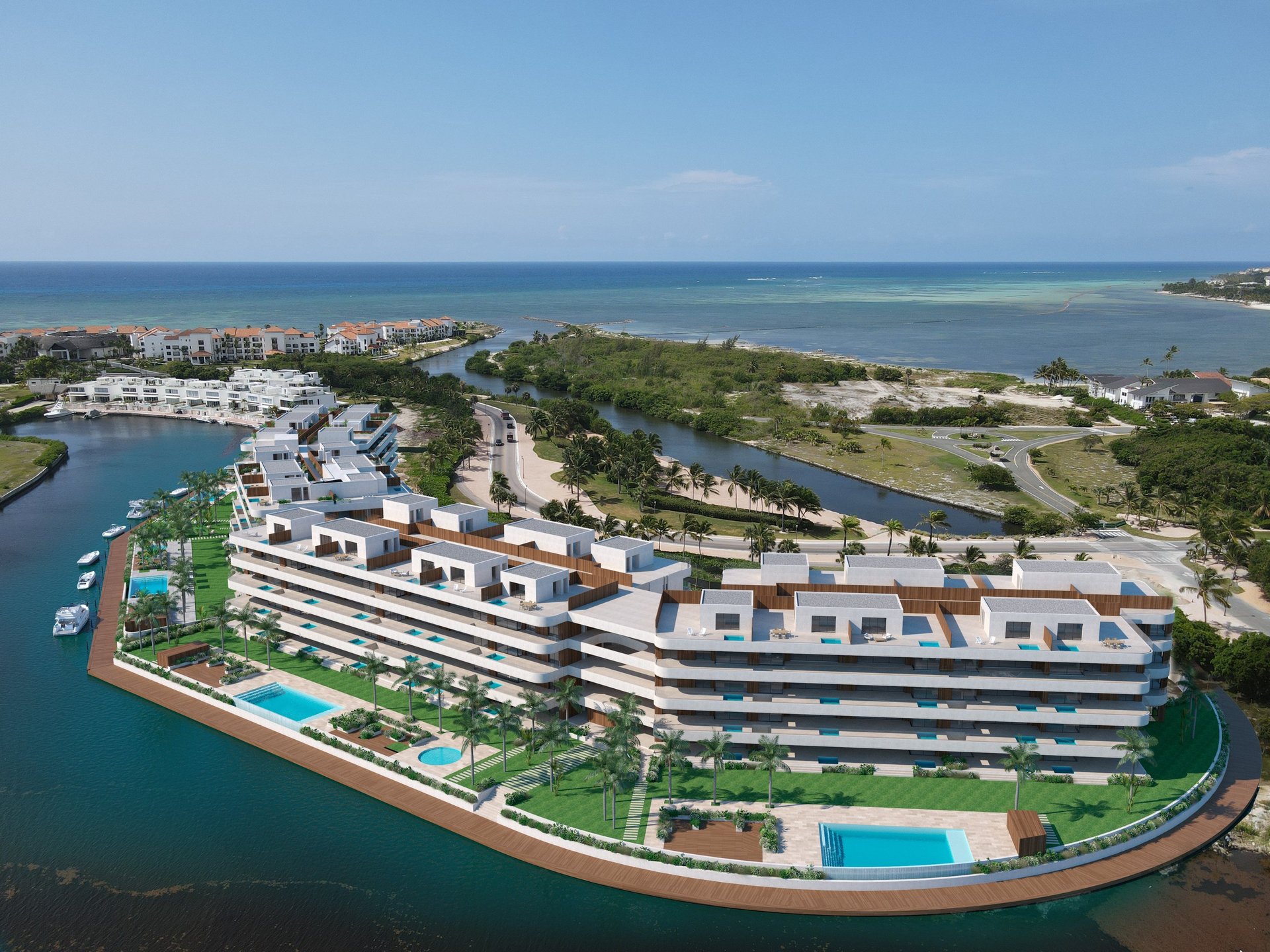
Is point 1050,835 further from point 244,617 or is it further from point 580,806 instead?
point 244,617

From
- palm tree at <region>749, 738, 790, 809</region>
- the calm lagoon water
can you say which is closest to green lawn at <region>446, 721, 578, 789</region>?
the calm lagoon water

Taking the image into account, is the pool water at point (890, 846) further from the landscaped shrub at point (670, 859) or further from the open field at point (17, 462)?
the open field at point (17, 462)

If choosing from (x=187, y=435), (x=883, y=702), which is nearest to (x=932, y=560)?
(x=883, y=702)

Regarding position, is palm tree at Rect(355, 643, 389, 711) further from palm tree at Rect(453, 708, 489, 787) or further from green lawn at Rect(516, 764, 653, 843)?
green lawn at Rect(516, 764, 653, 843)

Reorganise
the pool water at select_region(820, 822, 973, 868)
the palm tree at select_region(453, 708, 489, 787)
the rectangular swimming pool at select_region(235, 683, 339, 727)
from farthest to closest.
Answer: the rectangular swimming pool at select_region(235, 683, 339, 727) → the palm tree at select_region(453, 708, 489, 787) → the pool water at select_region(820, 822, 973, 868)

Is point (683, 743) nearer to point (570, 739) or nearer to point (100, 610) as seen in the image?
point (570, 739)

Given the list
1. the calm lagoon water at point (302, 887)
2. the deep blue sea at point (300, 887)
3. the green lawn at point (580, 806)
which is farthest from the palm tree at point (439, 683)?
the green lawn at point (580, 806)
